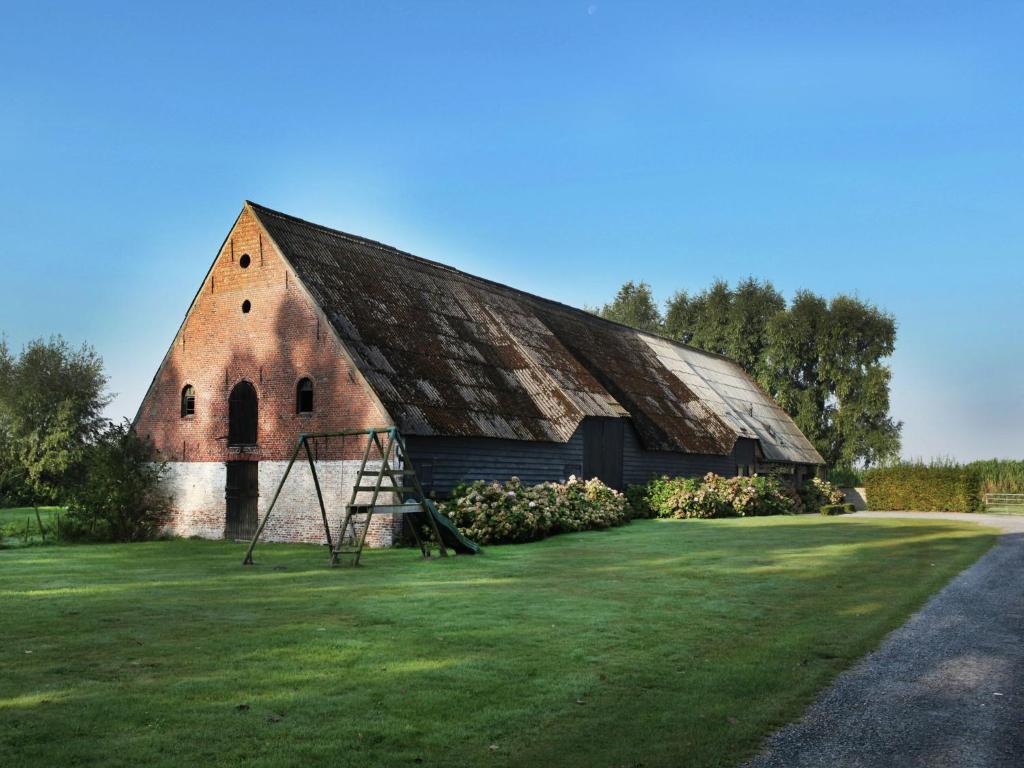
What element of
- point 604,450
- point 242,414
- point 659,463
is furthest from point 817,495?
point 242,414

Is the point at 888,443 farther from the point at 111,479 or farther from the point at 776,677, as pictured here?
the point at 776,677

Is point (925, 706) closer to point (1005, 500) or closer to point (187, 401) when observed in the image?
point (187, 401)

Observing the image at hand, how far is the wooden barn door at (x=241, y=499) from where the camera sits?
2592 centimetres

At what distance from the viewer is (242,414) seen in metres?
26.4

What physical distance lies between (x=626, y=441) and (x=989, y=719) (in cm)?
2706

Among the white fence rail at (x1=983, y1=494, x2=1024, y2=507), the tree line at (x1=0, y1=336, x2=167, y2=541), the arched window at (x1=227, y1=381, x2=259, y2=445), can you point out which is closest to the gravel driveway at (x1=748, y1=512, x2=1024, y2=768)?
the arched window at (x1=227, y1=381, x2=259, y2=445)

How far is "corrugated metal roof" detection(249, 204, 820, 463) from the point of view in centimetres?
2531

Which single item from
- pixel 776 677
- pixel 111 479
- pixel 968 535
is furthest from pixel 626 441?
pixel 776 677

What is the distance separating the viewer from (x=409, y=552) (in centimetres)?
2131

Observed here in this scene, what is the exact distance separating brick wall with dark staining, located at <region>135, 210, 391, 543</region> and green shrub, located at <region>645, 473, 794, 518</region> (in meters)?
14.2

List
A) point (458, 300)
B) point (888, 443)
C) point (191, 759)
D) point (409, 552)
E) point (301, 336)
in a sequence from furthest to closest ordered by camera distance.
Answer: point (888, 443)
point (458, 300)
point (301, 336)
point (409, 552)
point (191, 759)

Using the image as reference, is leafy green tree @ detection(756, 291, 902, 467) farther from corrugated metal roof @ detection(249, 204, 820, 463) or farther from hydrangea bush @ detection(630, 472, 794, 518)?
hydrangea bush @ detection(630, 472, 794, 518)

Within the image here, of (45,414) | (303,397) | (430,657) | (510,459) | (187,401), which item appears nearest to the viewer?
(430,657)

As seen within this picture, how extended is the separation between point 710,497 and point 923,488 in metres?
16.4
